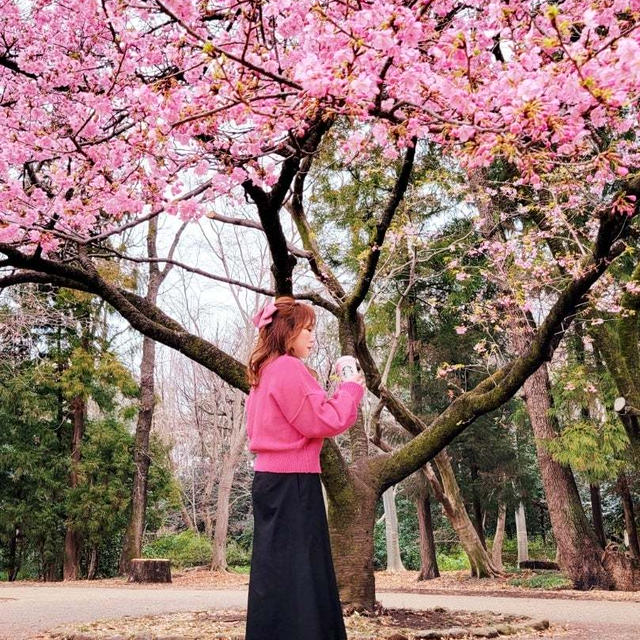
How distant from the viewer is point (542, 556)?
58.7ft

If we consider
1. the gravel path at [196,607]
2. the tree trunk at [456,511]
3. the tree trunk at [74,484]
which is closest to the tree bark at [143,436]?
the tree trunk at [74,484]

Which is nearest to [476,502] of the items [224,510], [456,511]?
[456,511]

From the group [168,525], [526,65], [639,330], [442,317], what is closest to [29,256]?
[526,65]

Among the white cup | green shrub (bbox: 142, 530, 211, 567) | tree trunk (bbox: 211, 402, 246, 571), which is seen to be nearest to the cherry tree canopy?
the white cup

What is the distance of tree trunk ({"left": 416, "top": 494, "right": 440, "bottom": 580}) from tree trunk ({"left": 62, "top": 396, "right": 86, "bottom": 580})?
690 centimetres

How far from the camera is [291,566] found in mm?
2701

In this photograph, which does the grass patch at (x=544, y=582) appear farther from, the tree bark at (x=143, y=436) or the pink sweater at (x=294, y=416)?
the pink sweater at (x=294, y=416)

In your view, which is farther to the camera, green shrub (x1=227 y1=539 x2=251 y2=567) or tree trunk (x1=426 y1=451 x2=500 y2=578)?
green shrub (x1=227 y1=539 x2=251 y2=567)

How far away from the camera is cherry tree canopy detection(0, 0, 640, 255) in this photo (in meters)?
3.04

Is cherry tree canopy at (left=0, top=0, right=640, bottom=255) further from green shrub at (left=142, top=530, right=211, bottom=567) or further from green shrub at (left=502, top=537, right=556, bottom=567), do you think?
green shrub at (left=142, top=530, right=211, bottom=567)

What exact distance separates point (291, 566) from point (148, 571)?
35.3 ft

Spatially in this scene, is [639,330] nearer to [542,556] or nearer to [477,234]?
[477,234]

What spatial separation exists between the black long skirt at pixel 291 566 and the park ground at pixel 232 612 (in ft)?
7.43

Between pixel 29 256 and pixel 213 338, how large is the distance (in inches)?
631
